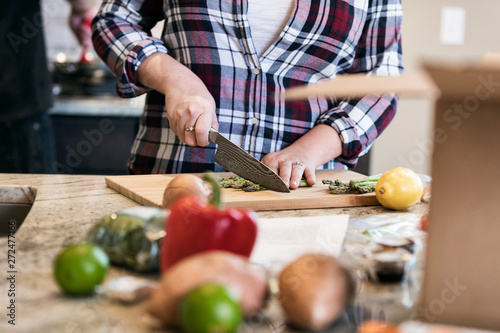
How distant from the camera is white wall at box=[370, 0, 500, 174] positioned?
2889 mm

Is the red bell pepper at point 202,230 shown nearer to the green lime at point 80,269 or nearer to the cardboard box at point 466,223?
the green lime at point 80,269

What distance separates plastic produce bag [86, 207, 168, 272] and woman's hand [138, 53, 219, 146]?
50 cm

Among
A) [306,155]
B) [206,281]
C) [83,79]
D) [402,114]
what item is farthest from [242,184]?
[83,79]

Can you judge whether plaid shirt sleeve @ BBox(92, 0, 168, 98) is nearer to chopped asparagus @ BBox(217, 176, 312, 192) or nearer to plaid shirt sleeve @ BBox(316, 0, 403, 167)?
chopped asparagus @ BBox(217, 176, 312, 192)

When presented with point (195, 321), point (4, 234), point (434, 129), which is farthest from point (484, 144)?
point (4, 234)

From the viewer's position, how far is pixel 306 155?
1.35 m

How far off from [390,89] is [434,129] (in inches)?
3.7

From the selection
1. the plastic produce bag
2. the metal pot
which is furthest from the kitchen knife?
the metal pot

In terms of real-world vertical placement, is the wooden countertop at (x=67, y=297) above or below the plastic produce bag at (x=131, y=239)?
below

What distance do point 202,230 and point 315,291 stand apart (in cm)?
14

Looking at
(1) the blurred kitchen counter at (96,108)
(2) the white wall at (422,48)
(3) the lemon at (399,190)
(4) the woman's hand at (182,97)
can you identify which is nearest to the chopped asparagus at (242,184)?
(4) the woman's hand at (182,97)

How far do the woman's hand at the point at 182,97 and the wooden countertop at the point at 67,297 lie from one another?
23cm

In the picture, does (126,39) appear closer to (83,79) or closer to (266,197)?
(266,197)

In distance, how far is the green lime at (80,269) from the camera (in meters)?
0.58
